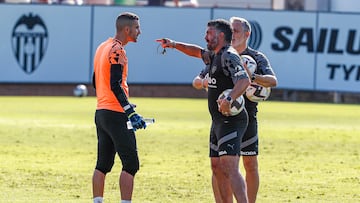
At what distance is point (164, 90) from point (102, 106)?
26.7 m

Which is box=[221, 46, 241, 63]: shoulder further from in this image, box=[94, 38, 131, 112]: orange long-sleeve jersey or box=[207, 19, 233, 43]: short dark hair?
box=[94, 38, 131, 112]: orange long-sleeve jersey

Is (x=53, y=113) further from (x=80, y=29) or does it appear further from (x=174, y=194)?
(x=174, y=194)

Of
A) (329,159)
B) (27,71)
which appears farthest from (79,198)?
(27,71)

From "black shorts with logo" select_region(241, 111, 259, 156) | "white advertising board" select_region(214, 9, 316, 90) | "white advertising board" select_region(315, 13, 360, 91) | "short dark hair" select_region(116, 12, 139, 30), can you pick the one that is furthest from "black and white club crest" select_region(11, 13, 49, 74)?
"black shorts with logo" select_region(241, 111, 259, 156)

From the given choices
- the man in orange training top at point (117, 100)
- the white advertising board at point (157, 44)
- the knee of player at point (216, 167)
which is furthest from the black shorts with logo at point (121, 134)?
the white advertising board at point (157, 44)

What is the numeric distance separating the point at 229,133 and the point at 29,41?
84.6 ft

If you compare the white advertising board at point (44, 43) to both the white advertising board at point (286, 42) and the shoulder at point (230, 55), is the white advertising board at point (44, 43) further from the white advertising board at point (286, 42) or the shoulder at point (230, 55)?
the shoulder at point (230, 55)

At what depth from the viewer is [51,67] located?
36.8m

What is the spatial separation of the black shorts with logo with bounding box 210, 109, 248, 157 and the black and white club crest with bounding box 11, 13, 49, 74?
25.5 meters

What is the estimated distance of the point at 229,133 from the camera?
1130 cm

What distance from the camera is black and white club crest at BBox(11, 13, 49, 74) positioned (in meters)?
36.3

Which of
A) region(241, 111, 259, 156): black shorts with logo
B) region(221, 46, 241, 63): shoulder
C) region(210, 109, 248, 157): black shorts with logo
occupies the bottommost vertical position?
region(241, 111, 259, 156): black shorts with logo

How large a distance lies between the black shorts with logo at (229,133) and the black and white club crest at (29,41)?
1004 inches

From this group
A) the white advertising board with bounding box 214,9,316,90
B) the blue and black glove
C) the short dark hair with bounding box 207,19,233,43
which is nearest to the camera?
the short dark hair with bounding box 207,19,233,43
